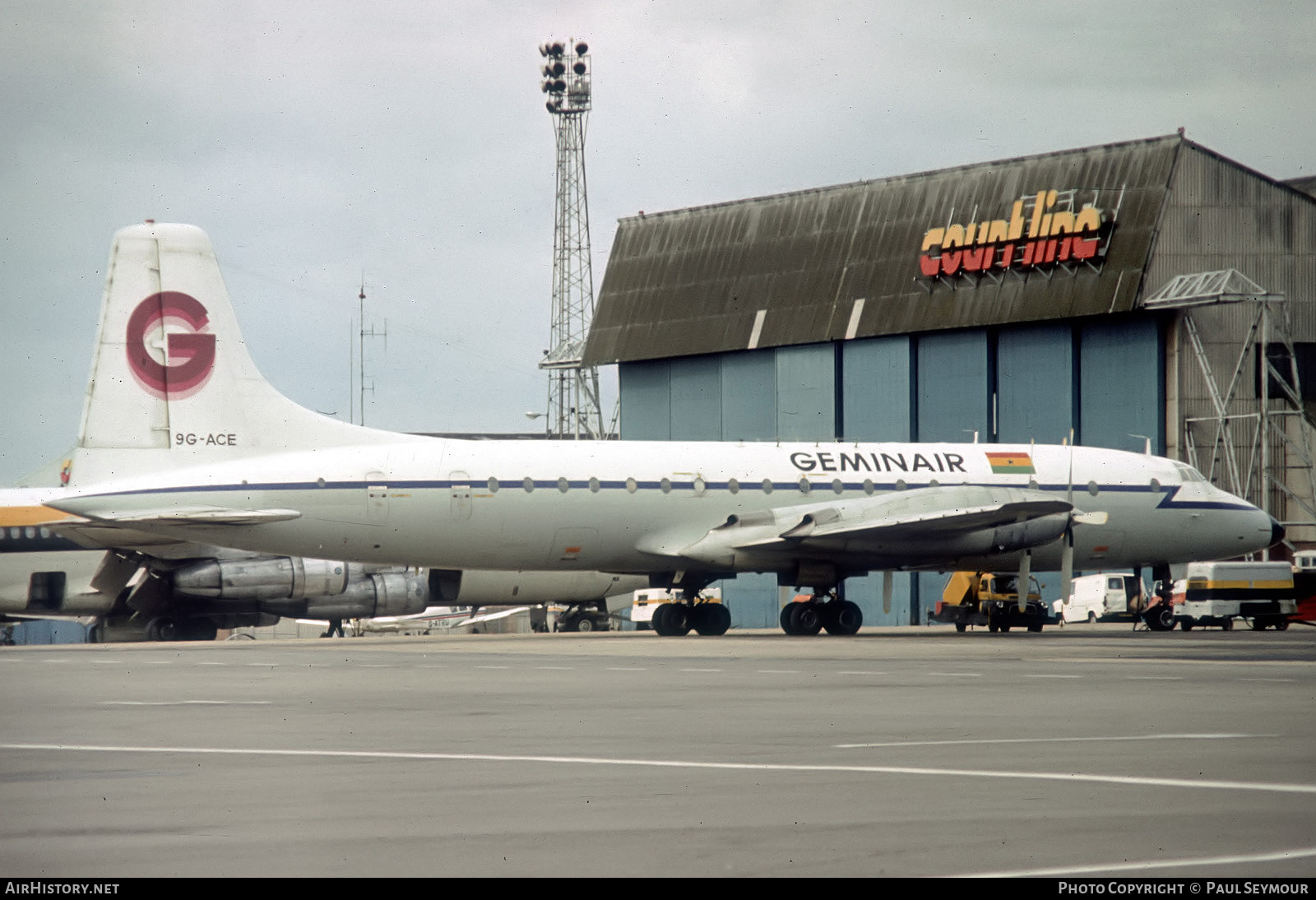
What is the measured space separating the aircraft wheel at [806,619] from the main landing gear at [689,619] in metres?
2.08

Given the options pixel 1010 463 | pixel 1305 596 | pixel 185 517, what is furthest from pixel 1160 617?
pixel 185 517

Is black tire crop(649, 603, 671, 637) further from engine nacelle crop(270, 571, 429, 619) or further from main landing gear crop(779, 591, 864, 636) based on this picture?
engine nacelle crop(270, 571, 429, 619)

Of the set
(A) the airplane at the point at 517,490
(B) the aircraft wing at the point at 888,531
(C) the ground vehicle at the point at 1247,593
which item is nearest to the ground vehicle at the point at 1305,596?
(C) the ground vehicle at the point at 1247,593

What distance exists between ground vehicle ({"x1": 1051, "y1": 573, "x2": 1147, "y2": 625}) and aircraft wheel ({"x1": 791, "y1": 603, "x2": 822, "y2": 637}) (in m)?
23.8

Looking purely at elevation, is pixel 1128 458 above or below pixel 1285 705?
above

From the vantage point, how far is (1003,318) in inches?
2387

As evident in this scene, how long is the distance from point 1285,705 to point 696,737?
21.5ft

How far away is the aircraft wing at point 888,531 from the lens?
118ft

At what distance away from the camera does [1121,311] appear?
56938 millimetres

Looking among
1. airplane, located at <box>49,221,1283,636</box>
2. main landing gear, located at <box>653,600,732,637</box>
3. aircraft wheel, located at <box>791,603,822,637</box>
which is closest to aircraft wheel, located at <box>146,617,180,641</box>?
airplane, located at <box>49,221,1283,636</box>

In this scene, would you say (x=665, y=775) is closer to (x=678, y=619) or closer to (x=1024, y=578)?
(x=1024, y=578)

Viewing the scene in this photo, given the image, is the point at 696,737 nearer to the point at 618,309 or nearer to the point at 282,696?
the point at 282,696


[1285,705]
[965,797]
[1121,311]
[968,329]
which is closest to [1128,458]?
[1121,311]

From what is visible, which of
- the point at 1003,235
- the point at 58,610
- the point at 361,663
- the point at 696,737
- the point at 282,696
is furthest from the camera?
the point at 1003,235
